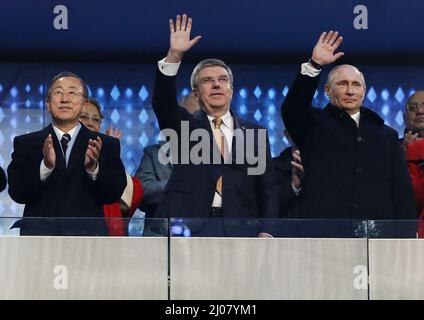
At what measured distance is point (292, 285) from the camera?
28.3ft

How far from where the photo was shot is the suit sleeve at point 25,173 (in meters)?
9.47

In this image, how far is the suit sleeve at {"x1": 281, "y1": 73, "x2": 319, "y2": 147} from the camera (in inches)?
380

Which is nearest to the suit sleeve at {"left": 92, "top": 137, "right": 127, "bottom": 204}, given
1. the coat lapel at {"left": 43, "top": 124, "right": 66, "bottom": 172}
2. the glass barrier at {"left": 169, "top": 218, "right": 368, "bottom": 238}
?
the coat lapel at {"left": 43, "top": 124, "right": 66, "bottom": 172}

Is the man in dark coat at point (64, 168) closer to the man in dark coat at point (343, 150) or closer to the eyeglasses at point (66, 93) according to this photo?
the eyeglasses at point (66, 93)

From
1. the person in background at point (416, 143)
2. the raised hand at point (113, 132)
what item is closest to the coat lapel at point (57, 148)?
the raised hand at point (113, 132)

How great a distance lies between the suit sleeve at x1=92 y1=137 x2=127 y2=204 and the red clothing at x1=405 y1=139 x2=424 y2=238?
1776 millimetres

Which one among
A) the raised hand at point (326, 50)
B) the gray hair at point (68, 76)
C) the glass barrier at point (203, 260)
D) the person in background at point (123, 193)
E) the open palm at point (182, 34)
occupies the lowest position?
the glass barrier at point (203, 260)

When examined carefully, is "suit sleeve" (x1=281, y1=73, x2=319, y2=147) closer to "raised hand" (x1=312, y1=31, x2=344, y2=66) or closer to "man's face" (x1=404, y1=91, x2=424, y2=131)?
"raised hand" (x1=312, y1=31, x2=344, y2=66)

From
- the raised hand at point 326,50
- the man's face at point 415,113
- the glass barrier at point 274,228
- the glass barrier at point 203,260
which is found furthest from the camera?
the man's face at point 415,113

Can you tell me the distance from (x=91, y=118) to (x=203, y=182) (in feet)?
2.72

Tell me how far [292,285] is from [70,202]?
5.31 ft

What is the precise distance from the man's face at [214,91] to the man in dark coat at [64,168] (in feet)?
2.04

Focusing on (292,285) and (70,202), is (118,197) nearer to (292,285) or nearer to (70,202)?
(70,202)
